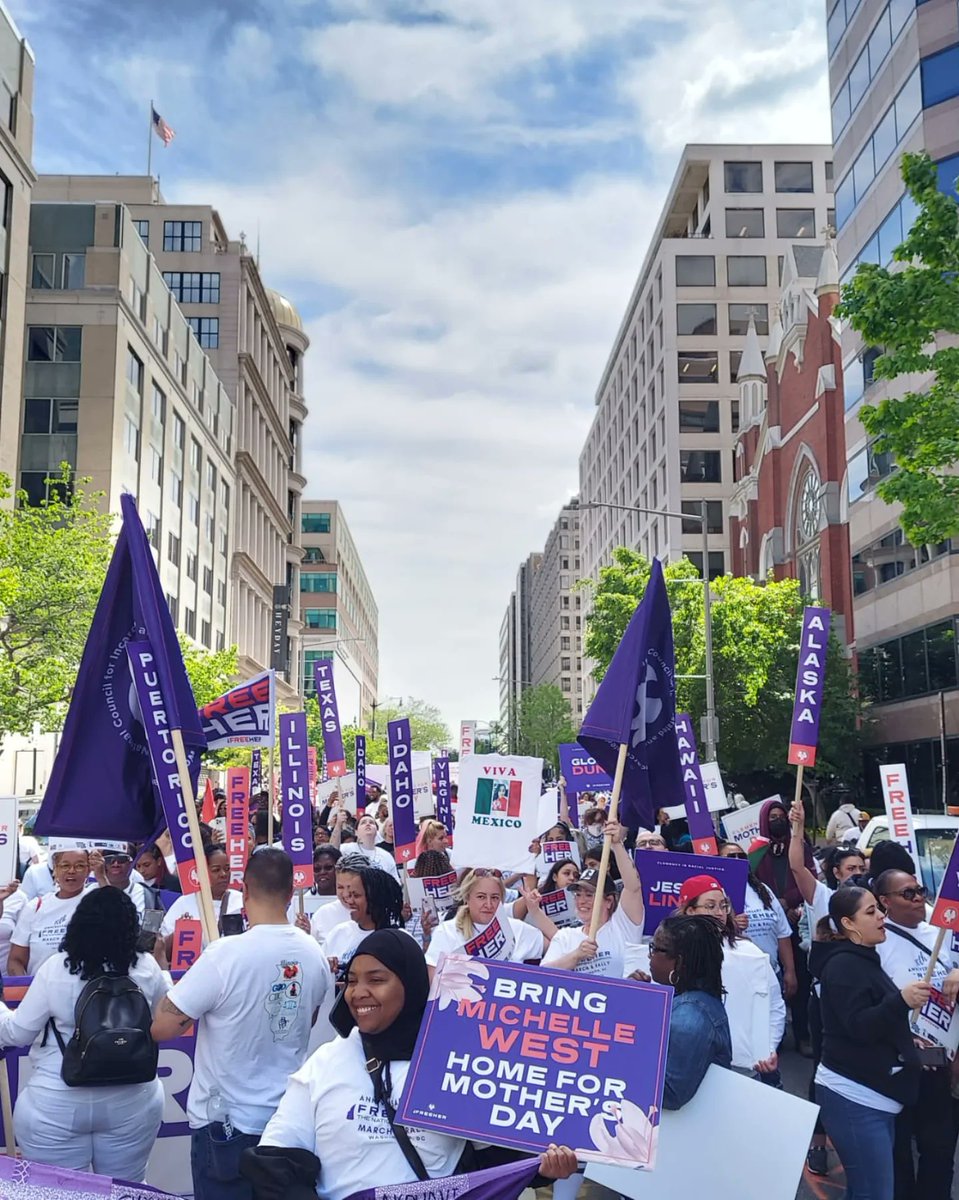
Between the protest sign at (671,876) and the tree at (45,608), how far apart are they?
780 inches

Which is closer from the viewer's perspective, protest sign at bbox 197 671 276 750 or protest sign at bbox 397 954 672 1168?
protest sign at bbox 397 954 672 1168

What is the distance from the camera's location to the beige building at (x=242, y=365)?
241 ft

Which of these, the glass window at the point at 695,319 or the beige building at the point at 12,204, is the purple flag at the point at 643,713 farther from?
the glass window at the point at 695,319

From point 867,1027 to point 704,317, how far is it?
75922 millimetres

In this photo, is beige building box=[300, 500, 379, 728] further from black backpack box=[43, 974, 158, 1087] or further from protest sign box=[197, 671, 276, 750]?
black backpack box=[43, 974, 158, 1087]

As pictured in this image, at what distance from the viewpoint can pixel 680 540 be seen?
7031 cm

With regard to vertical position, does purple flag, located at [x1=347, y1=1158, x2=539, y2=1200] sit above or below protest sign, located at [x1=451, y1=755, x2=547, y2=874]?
below

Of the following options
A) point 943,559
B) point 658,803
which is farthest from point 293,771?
point 943,559

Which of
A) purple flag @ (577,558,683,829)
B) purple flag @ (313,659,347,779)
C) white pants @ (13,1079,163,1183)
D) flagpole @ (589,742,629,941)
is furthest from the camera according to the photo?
purple flag @ (313,659,347,779)

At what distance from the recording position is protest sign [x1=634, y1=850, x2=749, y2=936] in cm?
757

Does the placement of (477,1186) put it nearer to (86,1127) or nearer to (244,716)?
(86,1127)

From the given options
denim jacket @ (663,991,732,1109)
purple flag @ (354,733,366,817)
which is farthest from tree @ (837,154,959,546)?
denim jacket @ (663,991,732,1109)

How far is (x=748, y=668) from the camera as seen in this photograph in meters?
39.6

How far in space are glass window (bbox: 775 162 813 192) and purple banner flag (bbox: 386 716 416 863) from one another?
7835 cm
